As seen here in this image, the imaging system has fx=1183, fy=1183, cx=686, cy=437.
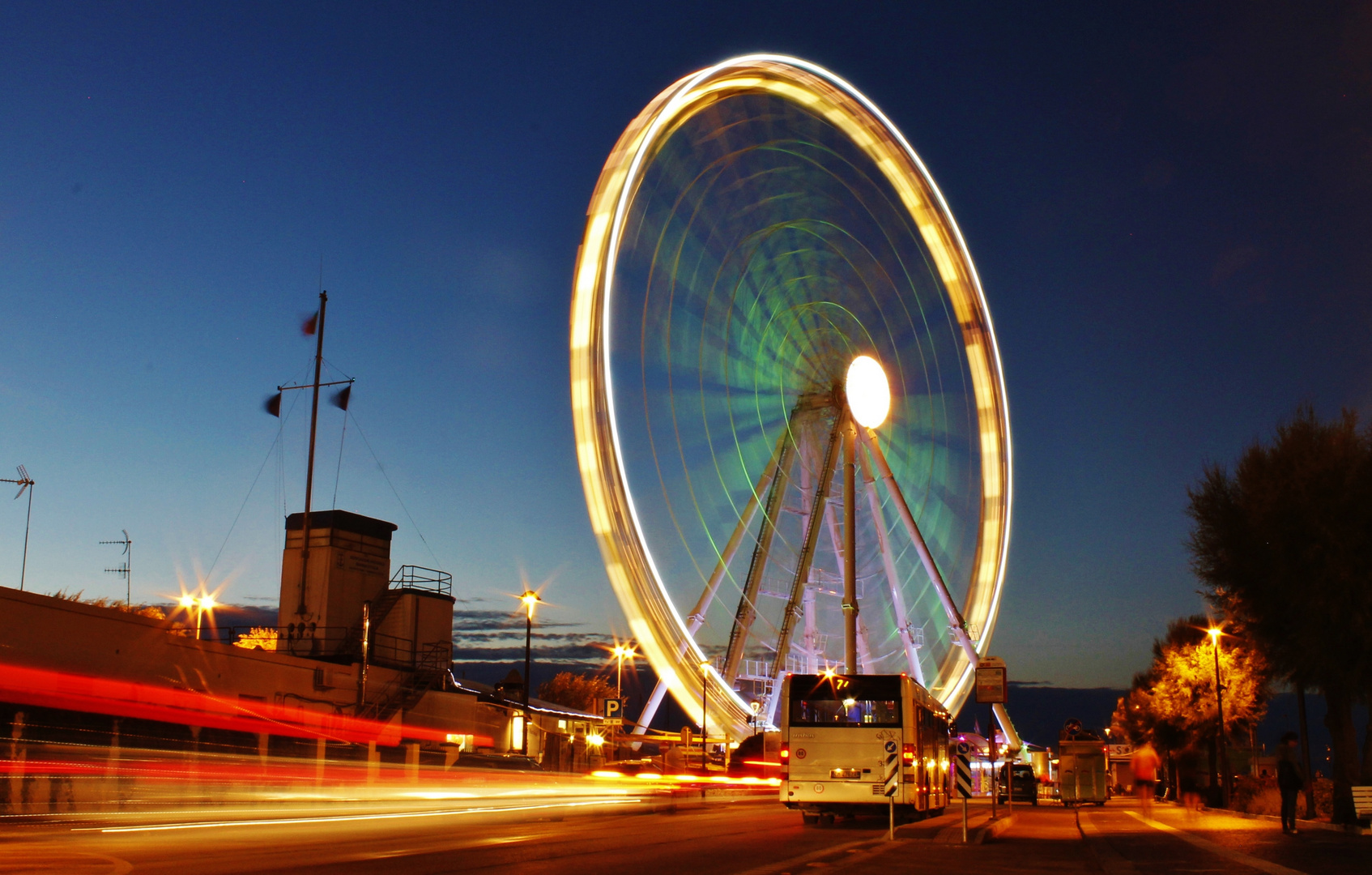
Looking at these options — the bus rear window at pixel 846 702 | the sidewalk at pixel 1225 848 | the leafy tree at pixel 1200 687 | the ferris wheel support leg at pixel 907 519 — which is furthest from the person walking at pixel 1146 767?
the leafy tree at pixel 1200 687

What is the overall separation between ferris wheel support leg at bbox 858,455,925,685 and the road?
6.91 m

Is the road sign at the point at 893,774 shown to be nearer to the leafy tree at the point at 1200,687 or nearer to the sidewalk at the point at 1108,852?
the sidewalk at the point at 1108,852

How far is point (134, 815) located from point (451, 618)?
64.1 feet

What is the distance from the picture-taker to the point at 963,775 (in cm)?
1719

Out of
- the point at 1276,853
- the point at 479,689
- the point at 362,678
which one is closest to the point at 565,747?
the point at 479,689

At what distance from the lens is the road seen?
33.7ft

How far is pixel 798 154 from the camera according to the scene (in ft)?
86.5

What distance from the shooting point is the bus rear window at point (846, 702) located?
19.2 meters

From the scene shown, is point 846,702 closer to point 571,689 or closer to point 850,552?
point 850,552

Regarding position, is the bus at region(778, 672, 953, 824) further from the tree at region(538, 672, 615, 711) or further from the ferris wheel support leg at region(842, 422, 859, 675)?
the tree at region(538, 672, 615, 711)

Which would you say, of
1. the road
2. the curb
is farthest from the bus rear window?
the curb

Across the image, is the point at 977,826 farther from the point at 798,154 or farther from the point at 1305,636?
the point at 798,154

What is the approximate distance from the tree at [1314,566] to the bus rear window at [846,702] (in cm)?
852

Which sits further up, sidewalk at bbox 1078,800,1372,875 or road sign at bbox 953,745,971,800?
road sign at bbox 953,745,971,800
